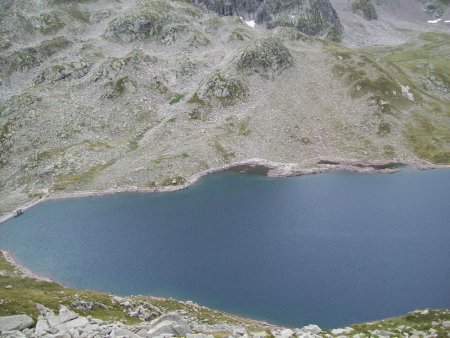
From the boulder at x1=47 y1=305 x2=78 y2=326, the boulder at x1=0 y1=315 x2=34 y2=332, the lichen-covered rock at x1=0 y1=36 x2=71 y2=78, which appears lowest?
the boulder at x1=47 y1=305 x2=78 y2=326

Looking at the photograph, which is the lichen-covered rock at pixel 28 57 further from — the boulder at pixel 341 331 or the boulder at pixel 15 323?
the boulder at pixel 341 331

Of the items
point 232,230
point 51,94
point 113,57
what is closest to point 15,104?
point 51,94

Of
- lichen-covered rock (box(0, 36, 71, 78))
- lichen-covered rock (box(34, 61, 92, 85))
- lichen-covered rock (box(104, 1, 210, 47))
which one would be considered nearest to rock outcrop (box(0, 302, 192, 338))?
lichen-covered rock (box(34, 61, 92, 85))

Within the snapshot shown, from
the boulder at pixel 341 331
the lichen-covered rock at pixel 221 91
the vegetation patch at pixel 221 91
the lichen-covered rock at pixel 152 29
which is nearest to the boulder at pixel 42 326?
the boulder at pixel 341 331

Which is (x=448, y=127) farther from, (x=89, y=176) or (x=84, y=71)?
(x=84, y=71)

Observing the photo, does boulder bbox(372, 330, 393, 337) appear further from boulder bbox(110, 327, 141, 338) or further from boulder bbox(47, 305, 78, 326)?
boulder bbox(47, 305, 78, 326)

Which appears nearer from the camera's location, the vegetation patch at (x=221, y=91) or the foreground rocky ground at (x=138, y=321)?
the foreground rocky ground at (x=138, y=321)
